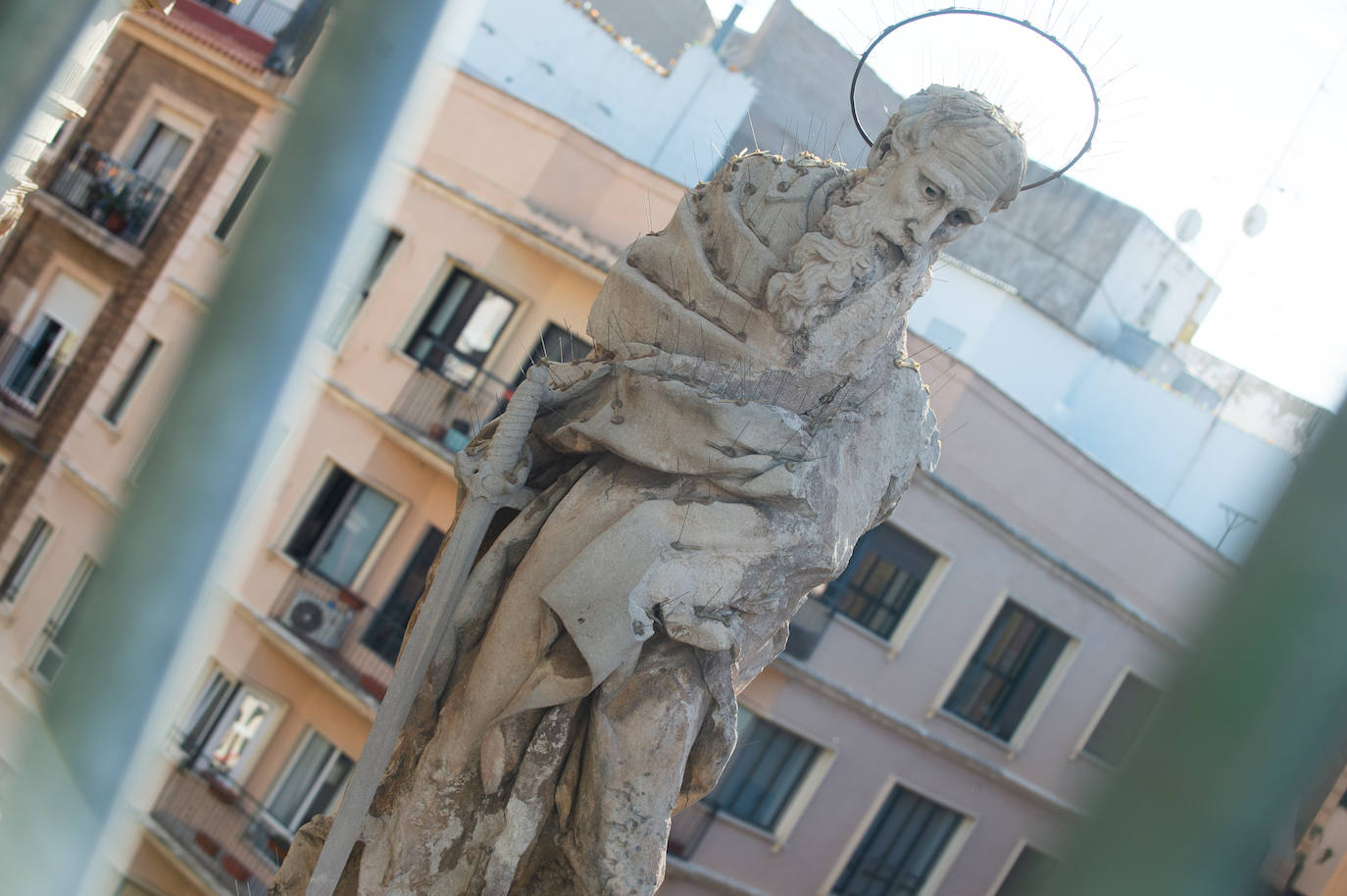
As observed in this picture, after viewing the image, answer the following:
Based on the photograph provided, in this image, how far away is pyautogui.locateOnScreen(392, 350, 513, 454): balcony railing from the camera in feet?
47.0

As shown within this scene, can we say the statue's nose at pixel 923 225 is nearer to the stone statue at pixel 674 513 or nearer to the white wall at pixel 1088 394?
the stone statue at pixel 674 513

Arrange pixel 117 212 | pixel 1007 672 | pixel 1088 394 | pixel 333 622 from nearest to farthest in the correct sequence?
pixel 333 622, pixel 1007 672, pixel 117 212, pixel 1088 394

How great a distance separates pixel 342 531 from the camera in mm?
14766

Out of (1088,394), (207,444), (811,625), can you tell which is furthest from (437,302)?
(207,444)

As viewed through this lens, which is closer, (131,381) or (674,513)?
(674,513)

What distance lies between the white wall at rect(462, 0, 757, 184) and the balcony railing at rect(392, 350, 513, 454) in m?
3.74

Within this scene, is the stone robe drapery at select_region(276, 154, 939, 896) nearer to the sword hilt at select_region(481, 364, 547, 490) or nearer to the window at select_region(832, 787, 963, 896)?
the sword hilt at select_region(481, 364, 547, 490)

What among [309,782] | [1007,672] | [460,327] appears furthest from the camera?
[1007,672]

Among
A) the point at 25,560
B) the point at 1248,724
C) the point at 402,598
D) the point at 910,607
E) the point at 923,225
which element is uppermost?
the point at 923,225

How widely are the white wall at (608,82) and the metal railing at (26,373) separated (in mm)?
6784

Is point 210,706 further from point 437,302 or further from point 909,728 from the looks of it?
point 909,728

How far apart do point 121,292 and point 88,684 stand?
16.8 meters

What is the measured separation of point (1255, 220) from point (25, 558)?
14278 mm

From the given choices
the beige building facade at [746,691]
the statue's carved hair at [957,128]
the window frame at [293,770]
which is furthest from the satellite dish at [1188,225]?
the statue's carved hair at [957,128]
